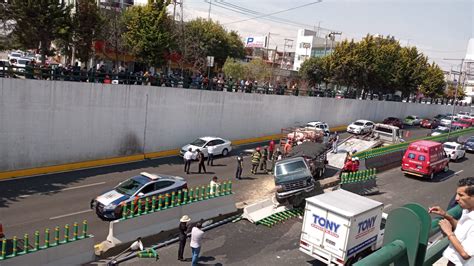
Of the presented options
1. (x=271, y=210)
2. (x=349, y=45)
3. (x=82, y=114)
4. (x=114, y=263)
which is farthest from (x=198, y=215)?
(x=349, y=45)

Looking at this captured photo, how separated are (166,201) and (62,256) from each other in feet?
15.2

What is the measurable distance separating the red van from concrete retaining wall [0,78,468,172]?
14706 mm

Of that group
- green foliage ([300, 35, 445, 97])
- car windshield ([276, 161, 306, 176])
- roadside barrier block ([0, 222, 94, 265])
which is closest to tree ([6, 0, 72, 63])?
car windshield ([276, 161, 306, 176])

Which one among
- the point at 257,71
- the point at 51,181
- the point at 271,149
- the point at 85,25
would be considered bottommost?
the point at 51,181

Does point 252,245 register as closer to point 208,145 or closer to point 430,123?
point 208,145

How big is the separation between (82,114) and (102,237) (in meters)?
11.8

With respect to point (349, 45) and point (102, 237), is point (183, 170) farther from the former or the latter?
point (349, 45)

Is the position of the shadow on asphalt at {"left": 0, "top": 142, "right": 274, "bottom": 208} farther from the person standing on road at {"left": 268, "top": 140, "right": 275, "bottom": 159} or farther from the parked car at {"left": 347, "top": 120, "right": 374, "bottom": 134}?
the parked car at {"left": 347, "top": 120, "right": 374, "bottom": 134}

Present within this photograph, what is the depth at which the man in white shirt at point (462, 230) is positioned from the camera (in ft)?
10.8

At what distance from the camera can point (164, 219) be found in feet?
52.8

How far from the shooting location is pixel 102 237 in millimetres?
15281

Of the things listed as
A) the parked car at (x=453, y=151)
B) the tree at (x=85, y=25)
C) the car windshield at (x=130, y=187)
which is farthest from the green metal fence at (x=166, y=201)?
the parked car at (x=453, y=151)

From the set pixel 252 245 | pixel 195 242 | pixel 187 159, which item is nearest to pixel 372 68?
pixel 187 159

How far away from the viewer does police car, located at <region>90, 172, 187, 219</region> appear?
1656cm
